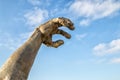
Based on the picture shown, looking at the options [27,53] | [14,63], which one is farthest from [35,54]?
[14,63]

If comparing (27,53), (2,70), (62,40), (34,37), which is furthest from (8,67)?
(62,40)

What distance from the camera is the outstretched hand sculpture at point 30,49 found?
967 cm

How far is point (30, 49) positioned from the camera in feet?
34.6

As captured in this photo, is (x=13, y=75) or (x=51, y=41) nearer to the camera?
(x=13, y=75)

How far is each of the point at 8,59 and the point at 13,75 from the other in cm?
75

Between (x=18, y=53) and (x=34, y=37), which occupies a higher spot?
(x=34, y=37)

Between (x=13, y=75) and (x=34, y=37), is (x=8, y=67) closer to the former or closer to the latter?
(x=13, y=75)

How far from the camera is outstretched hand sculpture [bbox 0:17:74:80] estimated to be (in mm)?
9672

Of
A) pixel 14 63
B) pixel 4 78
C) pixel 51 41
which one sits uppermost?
pixel 51 41

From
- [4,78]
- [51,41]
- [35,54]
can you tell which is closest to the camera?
[4,78]

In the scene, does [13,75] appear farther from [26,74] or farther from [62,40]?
[62,40]

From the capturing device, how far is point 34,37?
10984mm

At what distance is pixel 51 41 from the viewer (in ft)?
38.0

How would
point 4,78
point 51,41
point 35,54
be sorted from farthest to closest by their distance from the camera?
point 51,41, point 35,54, point 4,78
